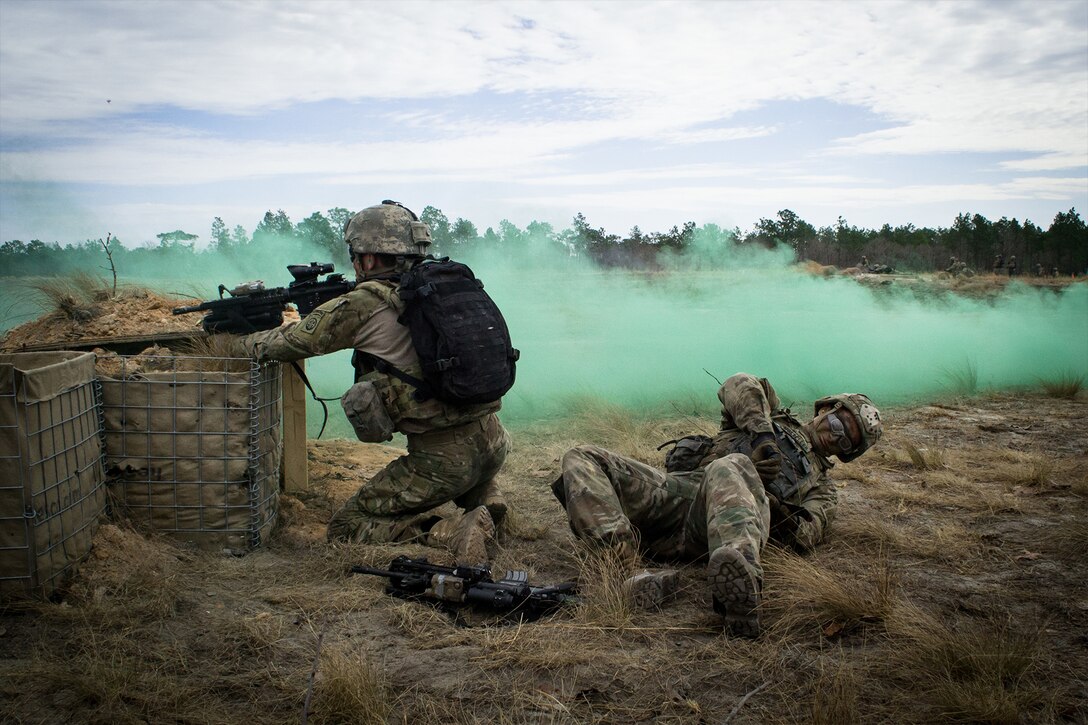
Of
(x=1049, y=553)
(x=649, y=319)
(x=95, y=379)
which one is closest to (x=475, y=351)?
(x=95, y=379)

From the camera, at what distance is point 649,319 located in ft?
46.0

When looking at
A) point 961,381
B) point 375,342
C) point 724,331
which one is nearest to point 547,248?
point 724,331

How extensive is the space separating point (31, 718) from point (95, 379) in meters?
1.89

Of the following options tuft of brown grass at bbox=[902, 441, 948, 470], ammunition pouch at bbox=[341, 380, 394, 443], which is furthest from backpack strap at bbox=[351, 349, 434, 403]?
tuft of brown grass at bbox=[902, 441, 948, 470]

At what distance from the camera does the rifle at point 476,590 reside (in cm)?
341

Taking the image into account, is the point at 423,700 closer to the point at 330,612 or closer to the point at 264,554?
the point at 330,612

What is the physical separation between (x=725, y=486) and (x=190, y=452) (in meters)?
2.78

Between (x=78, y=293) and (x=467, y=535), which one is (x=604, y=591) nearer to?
(x=467, y=535)

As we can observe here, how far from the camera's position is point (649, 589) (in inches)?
138

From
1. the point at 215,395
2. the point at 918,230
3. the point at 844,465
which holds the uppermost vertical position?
the point at 918,230

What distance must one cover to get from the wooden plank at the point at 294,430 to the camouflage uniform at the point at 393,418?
0.52 metres

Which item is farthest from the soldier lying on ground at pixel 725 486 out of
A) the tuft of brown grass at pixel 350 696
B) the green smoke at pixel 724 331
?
the green smoke at pixel 724 331

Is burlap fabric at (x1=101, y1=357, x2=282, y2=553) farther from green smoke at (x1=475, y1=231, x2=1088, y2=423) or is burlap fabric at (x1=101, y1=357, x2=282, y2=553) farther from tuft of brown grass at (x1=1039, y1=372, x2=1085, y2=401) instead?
tuft of brown grass at (x1=1039, y1=372, x2=1085, y2=401)

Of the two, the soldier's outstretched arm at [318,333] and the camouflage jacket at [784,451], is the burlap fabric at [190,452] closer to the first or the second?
the soldier's outstretched arm at [318,333]
